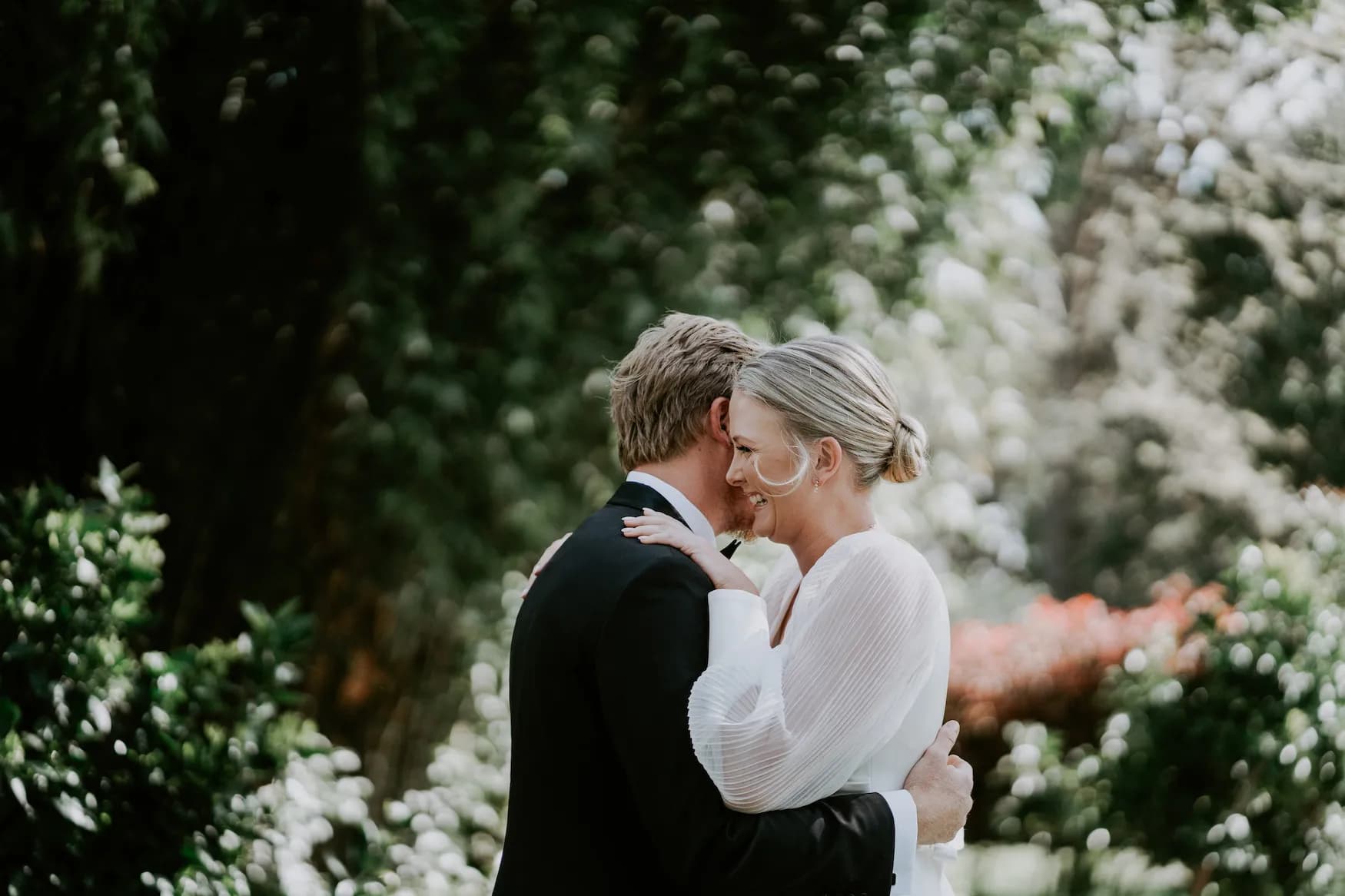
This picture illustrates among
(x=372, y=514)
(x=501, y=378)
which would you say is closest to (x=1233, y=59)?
(x=501, y=378)

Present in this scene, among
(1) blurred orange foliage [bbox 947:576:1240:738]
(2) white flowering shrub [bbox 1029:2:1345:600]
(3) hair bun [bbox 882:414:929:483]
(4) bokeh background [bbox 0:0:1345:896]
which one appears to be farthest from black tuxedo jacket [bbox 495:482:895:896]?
(2) white flowering shrub [bbox 1029:2:1345:600]

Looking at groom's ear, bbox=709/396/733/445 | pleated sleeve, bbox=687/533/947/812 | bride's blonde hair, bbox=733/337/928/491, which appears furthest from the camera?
groom's ear, bbox=709/396/733/445

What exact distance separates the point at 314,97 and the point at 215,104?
39 centimetres

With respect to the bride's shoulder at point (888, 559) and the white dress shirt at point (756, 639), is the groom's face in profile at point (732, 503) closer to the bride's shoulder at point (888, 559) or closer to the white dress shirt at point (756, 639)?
the white dress shirt at point (756, 639)

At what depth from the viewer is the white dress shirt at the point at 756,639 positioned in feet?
6.42

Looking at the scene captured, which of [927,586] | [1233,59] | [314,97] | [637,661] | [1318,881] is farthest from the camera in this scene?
[1233,59]

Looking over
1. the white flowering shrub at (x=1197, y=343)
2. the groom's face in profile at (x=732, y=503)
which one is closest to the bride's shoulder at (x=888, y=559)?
the groom's face in profile at (x=732, y=503)

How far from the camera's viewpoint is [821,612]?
2023mm

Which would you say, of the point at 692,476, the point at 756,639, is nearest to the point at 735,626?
the point at 756,639

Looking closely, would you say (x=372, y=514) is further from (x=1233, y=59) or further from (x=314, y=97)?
(x=1233, y=59)

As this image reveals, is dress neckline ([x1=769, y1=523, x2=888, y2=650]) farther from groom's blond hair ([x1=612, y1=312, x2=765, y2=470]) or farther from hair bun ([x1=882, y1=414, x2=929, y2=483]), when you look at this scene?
groom's blond hair ([x1=612, y1=312, x2=765, y2=470])

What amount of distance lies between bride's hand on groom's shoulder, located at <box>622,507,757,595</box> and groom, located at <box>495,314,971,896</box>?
2 centimetres

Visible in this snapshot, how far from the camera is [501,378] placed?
5.49 metres

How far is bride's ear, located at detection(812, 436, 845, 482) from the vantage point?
2.16 metres
